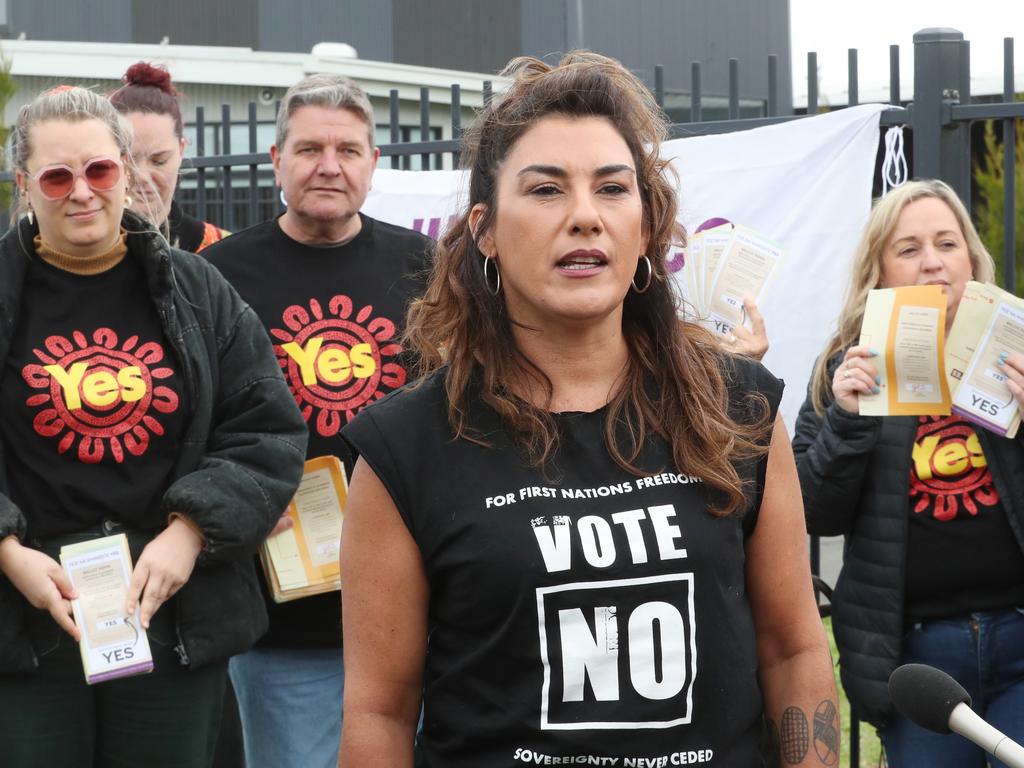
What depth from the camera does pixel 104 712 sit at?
3492 mm

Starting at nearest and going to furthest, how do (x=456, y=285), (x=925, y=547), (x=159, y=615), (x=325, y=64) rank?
(x=456, y=285), (x=159, y=615), (x=925, y=547), (x=325, y=64)

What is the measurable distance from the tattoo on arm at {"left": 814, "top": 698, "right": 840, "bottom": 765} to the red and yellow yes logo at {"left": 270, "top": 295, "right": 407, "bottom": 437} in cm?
183

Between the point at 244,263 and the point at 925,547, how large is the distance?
82.9 inches

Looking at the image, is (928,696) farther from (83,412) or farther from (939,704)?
(83,412)

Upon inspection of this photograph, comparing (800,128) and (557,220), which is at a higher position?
(800,128)

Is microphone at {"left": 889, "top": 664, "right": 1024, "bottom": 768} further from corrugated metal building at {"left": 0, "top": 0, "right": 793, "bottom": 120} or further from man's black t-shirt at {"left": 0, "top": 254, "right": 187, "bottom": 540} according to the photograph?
corrugated metal building at {"left": 0, "top": 0, "right": 793, "bottom": 120}

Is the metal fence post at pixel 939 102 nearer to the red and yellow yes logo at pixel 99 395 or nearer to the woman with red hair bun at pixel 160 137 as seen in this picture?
the woman with red hair bun at pixel 160 137

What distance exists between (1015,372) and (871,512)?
21.5 inches

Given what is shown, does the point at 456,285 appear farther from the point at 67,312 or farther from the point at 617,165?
the point at 67,312

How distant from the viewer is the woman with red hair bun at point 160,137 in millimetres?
4684

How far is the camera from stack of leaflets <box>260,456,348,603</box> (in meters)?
3.80

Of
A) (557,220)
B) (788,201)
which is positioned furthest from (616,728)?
(788,201)

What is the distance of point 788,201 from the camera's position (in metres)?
5.03

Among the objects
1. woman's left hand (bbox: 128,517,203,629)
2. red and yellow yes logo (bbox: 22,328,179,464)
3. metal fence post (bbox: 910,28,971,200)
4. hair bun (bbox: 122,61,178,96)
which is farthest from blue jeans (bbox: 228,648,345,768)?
metal fence post (bbox: 910,28,971,200)
